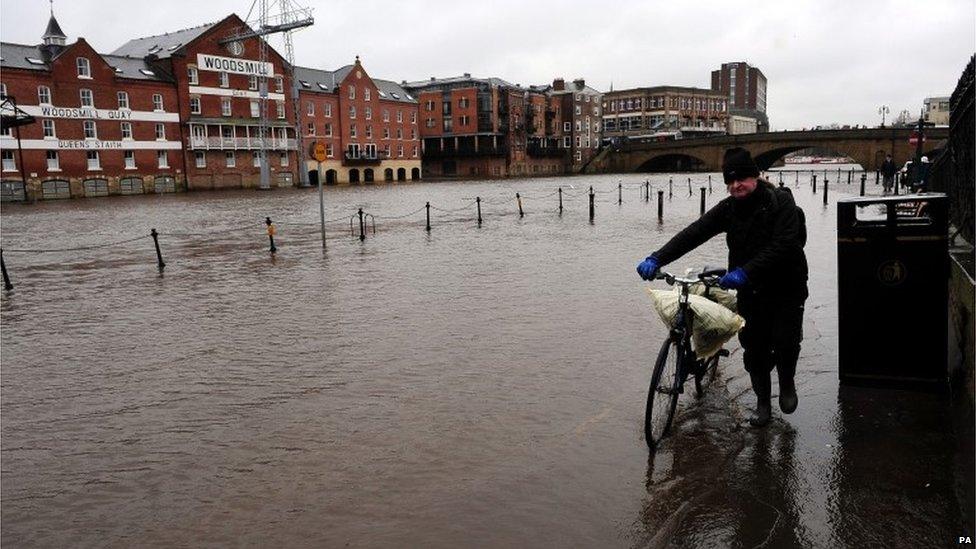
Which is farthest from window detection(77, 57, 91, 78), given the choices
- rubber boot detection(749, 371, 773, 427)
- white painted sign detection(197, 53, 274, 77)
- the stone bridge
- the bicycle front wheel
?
rubber boot detection(749, 371, 773, 427)

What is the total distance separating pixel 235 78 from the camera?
2482 inches

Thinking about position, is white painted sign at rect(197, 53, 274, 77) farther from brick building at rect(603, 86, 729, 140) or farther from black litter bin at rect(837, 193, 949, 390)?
brick building at rect(603, 86, 729, 140)

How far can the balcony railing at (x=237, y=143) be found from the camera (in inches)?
2366

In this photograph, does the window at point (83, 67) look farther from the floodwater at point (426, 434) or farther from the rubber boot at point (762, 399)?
the rubber boot at point (762, 399)

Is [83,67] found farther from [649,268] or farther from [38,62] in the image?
[649,268]

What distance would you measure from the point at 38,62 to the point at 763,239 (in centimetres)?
5890

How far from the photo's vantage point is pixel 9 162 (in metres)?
48.8

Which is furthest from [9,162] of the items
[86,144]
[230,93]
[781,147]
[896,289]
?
[781,147]

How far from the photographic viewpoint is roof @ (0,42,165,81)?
4938 centimetres

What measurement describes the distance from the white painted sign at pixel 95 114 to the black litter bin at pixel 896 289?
5660 centimetres

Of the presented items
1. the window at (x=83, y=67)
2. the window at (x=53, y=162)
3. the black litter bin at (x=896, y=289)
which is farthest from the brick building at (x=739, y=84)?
the black litter bin at (x=896, y=289)

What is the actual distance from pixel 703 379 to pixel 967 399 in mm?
1965

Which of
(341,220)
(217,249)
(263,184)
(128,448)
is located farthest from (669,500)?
(263,184)

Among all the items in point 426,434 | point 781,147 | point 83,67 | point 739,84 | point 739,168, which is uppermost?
point 739,84
